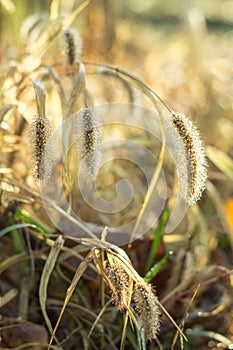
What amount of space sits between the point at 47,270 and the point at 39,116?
0.31 metres

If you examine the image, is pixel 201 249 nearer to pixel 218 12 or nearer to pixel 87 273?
pixel 87 273

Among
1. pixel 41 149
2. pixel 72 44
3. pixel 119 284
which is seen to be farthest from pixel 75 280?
pixel 72 44

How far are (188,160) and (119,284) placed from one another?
0.25 metres

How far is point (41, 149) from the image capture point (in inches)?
48.5

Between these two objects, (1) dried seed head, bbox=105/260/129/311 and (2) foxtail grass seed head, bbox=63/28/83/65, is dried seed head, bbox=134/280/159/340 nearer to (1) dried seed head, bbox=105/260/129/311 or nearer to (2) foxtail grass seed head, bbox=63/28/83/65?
(1) dried seed head, bbox=105/260/129/311

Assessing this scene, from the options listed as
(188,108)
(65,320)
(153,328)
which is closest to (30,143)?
(153,328)

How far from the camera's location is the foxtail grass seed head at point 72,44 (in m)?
1.53

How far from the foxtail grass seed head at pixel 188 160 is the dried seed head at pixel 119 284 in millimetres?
177

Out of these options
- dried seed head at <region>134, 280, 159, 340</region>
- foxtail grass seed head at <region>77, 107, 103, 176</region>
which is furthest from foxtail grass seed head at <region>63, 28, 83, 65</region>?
dried seed head at <region>134, 280, 159, 340</region>

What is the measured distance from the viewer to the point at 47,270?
1.38 m

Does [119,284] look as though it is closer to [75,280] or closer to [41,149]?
[75,280]

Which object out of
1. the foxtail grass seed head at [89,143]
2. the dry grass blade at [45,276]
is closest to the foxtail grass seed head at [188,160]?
the foxtail grass seed head at [89,143]

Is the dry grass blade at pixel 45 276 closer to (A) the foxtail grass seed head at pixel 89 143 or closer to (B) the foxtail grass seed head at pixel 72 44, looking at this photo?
(A) the foxtail grass seed head at pixel 89 143

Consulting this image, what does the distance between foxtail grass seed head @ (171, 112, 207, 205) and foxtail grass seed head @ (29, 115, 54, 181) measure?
0.23 m
